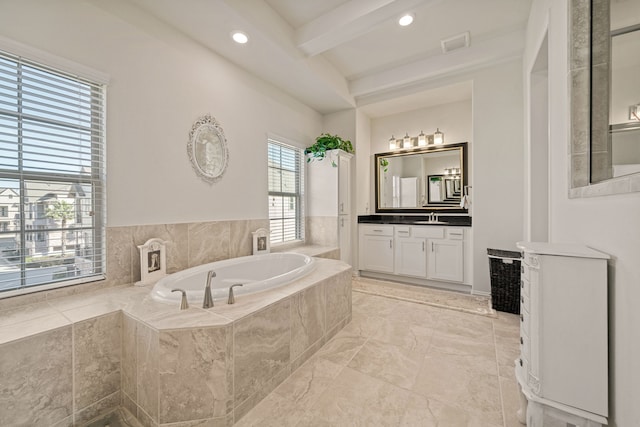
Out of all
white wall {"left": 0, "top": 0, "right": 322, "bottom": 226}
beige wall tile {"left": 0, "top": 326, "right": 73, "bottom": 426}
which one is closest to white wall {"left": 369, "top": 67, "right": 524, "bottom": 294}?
white wall {"left": 0, "top": 0, "right": 322, "bottom": 226}

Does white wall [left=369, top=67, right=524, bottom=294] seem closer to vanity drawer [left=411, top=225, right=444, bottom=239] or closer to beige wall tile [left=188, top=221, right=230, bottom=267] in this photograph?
vanity drawer [left=411, top=225, right=444, bottom=239]

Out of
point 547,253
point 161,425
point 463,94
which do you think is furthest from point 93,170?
point 463,94

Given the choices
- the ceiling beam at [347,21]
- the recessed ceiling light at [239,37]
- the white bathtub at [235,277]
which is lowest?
the white bathtub at [235,277]

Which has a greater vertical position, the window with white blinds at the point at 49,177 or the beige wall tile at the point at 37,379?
the window with white blinds at the point at 49,177

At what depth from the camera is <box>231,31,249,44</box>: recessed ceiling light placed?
2328mm

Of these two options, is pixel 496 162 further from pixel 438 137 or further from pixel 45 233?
pixel 45 233

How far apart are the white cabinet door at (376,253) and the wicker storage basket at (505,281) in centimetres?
137

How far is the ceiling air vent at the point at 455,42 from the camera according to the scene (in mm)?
2824

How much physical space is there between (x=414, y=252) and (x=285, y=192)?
2034mm

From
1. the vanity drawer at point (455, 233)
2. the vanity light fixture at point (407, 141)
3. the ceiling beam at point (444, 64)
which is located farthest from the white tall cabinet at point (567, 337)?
the vanity light fixture at point (407, 141)

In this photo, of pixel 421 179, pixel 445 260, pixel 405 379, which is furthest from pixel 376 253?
pixel 405 379

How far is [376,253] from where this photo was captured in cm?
397

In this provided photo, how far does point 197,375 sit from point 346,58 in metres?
3.59

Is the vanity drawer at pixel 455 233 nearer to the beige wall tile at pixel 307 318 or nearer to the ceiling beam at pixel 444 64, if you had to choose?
the ceiling beam at pixel 444 64
